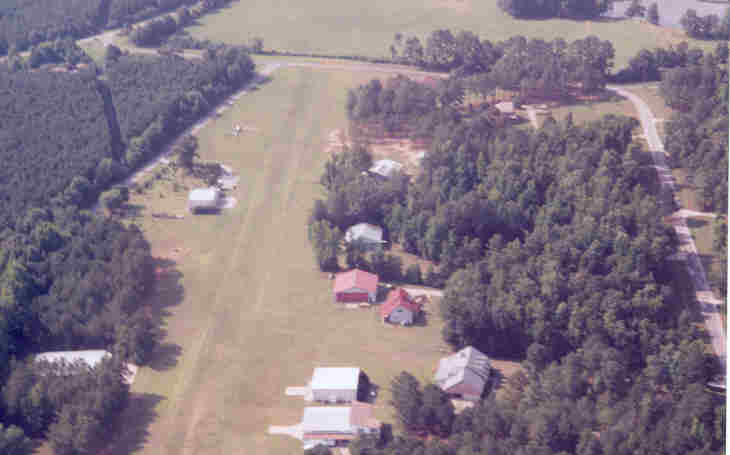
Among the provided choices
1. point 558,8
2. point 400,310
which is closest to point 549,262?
point 400,310

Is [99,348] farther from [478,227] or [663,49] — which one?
[663,49]

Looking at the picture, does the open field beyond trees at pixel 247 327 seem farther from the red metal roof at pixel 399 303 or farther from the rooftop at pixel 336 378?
the rooftop at pixel 336 378

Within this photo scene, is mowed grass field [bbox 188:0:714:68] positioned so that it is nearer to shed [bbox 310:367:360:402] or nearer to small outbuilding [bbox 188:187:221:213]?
small outbuilding [bbox 188:187:221:213]

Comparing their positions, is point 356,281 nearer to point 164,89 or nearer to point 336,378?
point 336,378

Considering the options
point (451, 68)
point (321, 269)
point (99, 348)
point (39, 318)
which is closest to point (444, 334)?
point (321, 269)

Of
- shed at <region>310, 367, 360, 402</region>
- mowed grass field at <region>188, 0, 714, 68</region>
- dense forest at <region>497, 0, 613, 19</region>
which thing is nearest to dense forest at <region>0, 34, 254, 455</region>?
shed at <region>310, 367, 360, 402</region>
